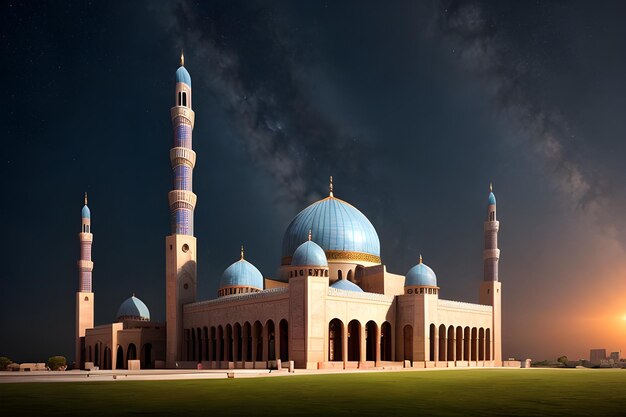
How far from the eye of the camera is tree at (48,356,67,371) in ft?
160

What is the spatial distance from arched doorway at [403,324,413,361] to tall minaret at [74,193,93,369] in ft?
88.1

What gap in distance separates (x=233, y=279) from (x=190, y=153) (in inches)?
369

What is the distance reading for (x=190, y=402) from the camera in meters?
13.2

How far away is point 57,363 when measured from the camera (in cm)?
4959

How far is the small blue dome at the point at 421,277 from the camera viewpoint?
42.6m

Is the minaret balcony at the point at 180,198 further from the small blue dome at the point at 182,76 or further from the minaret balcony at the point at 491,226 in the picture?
the minaret balcony at the point at 491,226

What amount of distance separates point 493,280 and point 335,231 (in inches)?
511

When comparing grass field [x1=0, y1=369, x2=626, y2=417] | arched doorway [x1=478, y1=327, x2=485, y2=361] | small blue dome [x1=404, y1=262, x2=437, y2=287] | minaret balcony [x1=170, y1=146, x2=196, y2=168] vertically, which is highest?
minaret balcony [x1=170, y1=146, x2=196, y2=168]

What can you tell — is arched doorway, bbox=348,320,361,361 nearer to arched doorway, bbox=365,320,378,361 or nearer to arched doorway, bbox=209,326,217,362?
arched doorway, bbox=365,320,378,361

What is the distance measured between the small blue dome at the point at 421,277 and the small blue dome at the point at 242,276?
10.7 meters

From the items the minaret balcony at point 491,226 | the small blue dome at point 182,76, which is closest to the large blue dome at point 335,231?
the minaret balcony at point 491,226

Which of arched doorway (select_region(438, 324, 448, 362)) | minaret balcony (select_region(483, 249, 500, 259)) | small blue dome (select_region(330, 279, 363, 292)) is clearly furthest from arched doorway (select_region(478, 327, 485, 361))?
small blue dome (select_region(330, 279, 363, 292))

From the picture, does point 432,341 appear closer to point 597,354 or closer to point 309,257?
point 309,257

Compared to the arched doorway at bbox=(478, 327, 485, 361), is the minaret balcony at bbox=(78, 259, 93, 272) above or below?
above
